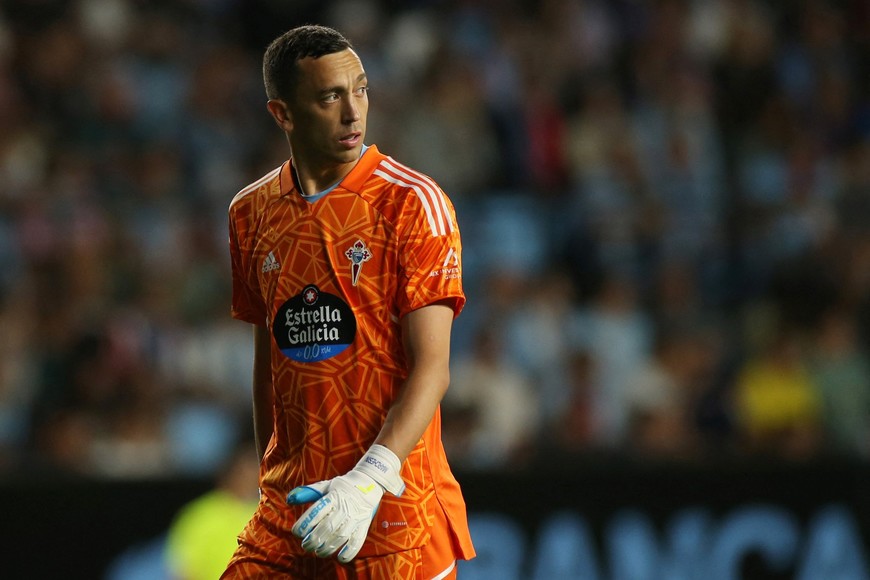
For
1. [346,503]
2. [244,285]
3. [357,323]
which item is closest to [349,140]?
[357,323]

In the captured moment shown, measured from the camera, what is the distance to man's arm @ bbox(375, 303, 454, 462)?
3588 millimetres

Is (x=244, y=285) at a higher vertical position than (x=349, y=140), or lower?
lower

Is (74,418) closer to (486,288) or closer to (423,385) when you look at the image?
(486,288)

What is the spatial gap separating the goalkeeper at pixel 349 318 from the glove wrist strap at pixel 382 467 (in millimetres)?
70

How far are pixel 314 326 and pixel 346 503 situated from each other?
0.55 metres

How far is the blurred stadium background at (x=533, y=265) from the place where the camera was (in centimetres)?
770

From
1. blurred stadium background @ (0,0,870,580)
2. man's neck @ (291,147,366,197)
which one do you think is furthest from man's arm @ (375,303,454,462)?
blurred stadium background @ (0,0,870,580)

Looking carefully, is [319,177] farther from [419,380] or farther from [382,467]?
[382,467]

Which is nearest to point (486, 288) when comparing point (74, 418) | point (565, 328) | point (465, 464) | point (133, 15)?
point (565, 328)

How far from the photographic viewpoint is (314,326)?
3.79m

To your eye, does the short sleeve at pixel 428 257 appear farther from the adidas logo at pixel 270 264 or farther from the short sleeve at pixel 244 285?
the short sleeve at pixel 244 285

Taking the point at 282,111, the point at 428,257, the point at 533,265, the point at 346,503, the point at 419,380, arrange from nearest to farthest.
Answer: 1. the point at 346,503
2. the point at 419,380
3. the point at 428,257
4. the point at 282,111
5. the point at 533,265

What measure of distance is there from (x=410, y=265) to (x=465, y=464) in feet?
13.7

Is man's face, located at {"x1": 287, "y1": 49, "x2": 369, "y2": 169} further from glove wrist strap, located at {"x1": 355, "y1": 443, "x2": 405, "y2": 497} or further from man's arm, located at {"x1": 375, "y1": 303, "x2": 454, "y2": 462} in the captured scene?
glove wrist strap, located at {"x1": 355, "y1": 443, "x2": 405, "y2": 497}
